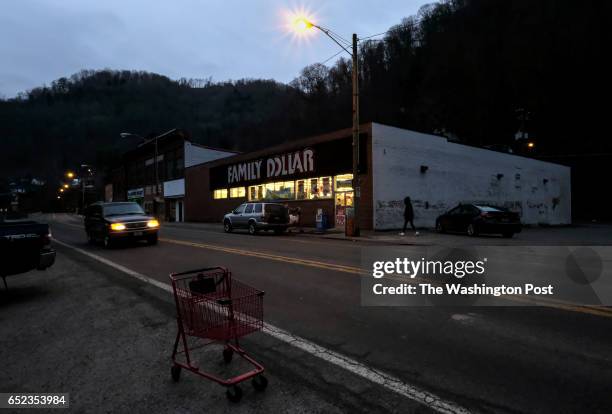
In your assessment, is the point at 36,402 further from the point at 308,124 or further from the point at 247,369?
the point at 308,124

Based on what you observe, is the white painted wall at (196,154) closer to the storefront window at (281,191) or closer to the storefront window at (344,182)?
the storefront window at (281,191)

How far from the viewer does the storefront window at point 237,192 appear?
32.4 m

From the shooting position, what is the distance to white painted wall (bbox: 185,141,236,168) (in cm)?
4325

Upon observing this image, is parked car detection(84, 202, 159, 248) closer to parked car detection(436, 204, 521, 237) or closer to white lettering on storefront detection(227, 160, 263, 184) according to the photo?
parked car detection(436, 204, 521, 237)

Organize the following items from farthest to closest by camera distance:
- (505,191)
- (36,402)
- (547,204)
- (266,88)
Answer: (266,88) < (547,204) < (505,191) < (36,402)

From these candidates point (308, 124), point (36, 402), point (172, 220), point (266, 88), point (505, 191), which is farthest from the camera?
point (266, 88)

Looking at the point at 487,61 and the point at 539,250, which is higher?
the point at 487,61

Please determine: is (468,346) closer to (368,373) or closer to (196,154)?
(368,373)

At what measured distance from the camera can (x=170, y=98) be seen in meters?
97.1

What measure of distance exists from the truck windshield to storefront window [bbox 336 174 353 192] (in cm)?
1224

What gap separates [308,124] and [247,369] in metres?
63.3

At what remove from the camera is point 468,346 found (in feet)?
12.6

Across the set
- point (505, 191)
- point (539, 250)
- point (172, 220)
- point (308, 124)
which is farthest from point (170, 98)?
point (539, 250)

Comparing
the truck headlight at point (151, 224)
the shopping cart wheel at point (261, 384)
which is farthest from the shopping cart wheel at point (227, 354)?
the truck headlight at point (151, 224)
